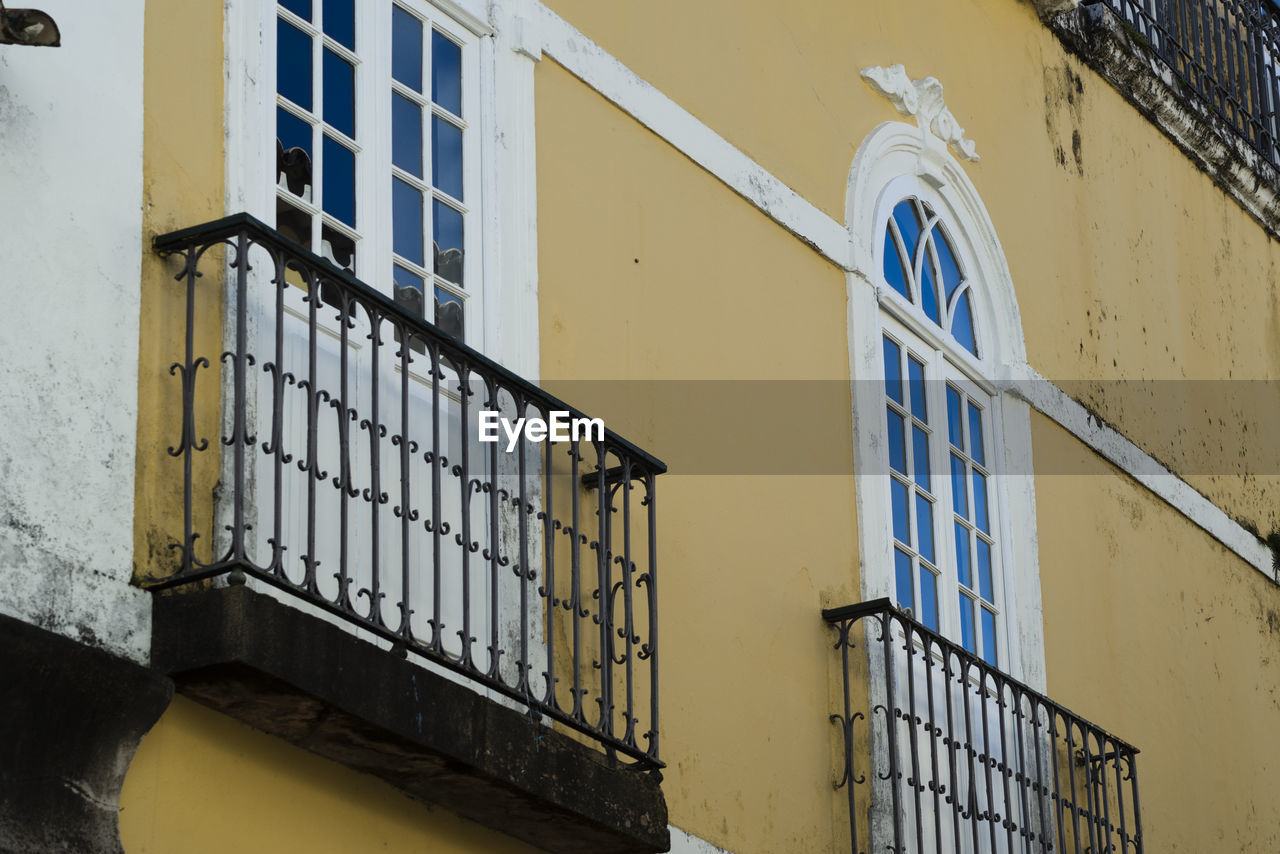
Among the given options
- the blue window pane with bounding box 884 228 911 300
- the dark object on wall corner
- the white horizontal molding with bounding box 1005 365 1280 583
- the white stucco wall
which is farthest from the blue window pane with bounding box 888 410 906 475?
the dark object on wall corner

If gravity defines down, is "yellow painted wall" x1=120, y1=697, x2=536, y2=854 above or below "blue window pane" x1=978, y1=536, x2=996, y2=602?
below

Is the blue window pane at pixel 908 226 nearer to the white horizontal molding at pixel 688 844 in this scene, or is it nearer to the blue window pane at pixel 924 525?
the blue window pane at pixel 924 525

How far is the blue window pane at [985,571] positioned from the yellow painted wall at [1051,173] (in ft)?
3.76

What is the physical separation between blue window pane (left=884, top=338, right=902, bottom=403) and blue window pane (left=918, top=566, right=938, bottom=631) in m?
0.80

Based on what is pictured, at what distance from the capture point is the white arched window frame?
9703 millimetres

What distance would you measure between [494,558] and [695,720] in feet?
5.09

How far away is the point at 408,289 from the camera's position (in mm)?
7457

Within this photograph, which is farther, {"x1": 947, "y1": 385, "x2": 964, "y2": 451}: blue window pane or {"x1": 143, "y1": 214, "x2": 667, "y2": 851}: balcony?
{"x1": 947, "y1": 385, "x2": 964, "y2": 451}: blue window pane

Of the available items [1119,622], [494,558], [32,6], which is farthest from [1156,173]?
[32,6]

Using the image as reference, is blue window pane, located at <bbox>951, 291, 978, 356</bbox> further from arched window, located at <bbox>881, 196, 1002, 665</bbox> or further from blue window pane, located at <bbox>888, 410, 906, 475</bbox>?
blue window pane, located at <bbox>888, 410, 906, 475</bbox>

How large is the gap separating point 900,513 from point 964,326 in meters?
1.50

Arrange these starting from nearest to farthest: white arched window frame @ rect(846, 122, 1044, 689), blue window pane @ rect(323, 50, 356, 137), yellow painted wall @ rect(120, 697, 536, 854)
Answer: yellow painted wall @ rect(120, 697, 536, 854)
blue window pane @ rect(323, 50, 356, 137)
white arched window frame @ rect(846, 122, 1044, 689)

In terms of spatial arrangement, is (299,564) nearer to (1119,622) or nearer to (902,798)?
(902,798)

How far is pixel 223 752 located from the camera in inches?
242
